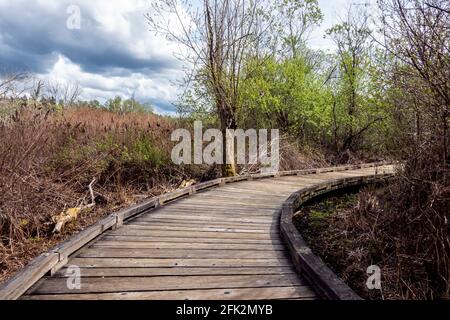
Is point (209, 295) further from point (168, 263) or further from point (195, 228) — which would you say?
point (195, 228)

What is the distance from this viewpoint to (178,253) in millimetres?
3367

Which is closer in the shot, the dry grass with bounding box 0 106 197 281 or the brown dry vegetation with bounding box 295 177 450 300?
the brown dry vegetation with bounding box 295 177 450 300

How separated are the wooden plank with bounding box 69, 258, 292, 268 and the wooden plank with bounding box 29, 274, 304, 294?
0.88ft

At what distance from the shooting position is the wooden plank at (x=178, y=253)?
3.24m

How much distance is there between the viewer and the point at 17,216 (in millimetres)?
4801

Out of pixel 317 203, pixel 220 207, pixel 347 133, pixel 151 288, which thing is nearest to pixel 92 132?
pixel 220 207

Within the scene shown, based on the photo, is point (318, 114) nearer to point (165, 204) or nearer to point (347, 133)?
point (347, 133)

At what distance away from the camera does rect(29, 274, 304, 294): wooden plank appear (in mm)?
2502

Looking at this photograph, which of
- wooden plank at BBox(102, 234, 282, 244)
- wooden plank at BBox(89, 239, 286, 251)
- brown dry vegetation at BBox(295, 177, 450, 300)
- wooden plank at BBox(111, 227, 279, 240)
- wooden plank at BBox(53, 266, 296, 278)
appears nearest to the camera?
wooden plank at BBox(53, 266, 296, 278)
